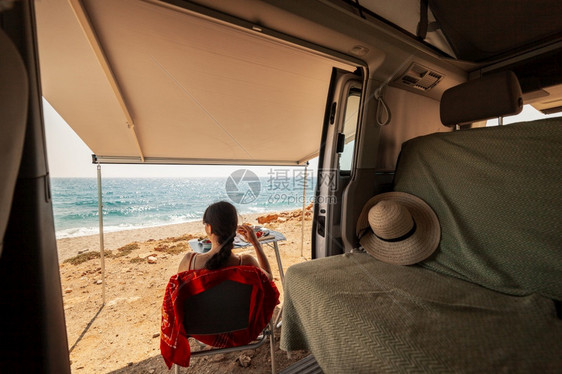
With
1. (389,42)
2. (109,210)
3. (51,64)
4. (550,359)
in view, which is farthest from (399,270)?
(109,210)

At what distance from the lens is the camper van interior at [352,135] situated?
68cm

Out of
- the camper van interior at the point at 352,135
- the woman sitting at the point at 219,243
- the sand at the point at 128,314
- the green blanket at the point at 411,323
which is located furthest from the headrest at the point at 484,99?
the sand at the point at 128,314

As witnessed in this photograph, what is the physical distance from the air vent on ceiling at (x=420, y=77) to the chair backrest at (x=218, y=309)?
2.04 metres

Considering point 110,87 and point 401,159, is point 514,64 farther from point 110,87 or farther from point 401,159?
point 110,87

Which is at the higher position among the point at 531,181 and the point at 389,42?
the point at 389,42

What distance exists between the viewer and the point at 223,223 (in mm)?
1311

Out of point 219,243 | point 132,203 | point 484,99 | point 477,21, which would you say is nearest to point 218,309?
point 219,243

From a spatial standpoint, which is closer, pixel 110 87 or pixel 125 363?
pixel 110 87

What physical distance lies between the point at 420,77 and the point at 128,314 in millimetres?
4484

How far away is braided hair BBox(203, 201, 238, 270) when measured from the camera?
125 cm

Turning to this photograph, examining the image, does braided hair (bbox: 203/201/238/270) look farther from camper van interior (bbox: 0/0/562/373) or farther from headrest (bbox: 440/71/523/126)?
headrest (bbox: 440/71/523/126)

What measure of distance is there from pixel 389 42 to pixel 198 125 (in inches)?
76.4

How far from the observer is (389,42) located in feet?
4.59

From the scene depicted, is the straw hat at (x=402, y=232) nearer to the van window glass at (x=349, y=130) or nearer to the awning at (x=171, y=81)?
the van window glass at (x=349, y=130)
